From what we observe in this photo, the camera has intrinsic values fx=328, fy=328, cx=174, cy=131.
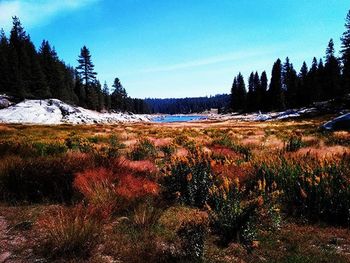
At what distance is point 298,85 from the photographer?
86.8 meters

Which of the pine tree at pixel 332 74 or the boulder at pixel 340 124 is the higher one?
the pine tree at pixel 332 74

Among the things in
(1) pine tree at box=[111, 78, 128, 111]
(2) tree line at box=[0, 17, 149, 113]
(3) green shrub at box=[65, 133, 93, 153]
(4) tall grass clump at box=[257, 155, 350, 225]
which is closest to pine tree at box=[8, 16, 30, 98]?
(2) tree line at box=[0, 17, 149, 113]

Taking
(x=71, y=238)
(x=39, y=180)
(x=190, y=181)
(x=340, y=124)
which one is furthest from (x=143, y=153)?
(x=340, y=124)

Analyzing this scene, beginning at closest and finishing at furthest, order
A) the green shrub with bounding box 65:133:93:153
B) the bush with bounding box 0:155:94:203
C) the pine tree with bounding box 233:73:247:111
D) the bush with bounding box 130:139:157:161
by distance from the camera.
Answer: the bush with bounding box 0:155:94:203
the bush with bounding box 130:139:157:161
the green shrub with bounding box 65:133:93:153
the pine tree with bounding box 233:73:247:111

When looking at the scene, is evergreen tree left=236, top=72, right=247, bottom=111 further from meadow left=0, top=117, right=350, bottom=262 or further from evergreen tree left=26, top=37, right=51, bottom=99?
meadow left=0, top=117, right=350, bottom=262

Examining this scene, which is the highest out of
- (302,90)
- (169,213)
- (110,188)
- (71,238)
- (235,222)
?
(302,90)

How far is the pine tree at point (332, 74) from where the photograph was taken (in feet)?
246

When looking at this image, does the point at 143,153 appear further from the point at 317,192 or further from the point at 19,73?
the point at 19,73

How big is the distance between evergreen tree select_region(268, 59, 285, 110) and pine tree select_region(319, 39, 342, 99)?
11.6m

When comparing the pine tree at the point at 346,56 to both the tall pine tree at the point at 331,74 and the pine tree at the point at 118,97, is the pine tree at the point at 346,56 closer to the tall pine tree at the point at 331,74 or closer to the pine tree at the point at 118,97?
the tall pine tree at the point at 331,74

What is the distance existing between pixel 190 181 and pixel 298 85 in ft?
286

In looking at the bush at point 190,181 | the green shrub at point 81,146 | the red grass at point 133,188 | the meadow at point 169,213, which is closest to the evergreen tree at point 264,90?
the green shrub at point 81,146

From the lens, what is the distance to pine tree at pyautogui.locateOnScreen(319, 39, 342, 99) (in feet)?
246

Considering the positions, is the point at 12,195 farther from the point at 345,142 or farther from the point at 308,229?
the point at 345,142
